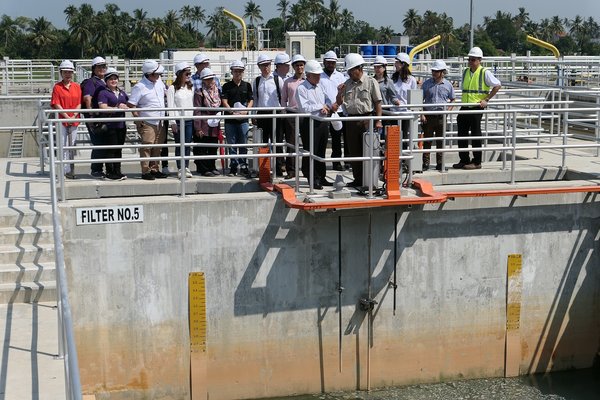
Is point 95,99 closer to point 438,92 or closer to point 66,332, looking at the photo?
point 438,92

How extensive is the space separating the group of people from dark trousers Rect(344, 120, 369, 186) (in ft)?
0.04

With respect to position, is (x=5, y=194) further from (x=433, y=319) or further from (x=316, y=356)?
(x=433, y=319)

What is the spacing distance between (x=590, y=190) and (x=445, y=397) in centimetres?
337

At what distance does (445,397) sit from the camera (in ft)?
40.9

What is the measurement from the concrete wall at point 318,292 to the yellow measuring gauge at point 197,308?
0.08 metres

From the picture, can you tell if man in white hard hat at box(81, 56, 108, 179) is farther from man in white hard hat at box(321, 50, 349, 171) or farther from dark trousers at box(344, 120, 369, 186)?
dark trousers at box(344, 120, 369, 186)

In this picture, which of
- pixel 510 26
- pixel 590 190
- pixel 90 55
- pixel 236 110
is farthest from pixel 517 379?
pixel 510 26

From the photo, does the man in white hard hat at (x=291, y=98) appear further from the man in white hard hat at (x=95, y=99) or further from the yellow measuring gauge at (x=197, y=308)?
the man in white hard hat at (x=95, y=99)

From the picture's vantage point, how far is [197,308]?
39.3 ft

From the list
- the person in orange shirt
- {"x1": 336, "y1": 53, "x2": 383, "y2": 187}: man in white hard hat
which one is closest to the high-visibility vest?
{"x1": 336, "y1": 53, "x2": 383, "y2": 187}: man in white hard hat

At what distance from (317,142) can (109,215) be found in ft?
9.46

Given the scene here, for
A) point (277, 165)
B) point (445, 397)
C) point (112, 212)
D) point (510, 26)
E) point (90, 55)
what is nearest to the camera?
point (112, 212)

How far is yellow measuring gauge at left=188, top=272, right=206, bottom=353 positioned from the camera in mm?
11961

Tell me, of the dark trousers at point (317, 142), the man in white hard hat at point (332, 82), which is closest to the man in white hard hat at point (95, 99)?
the dark trousers at point (317, 142)
